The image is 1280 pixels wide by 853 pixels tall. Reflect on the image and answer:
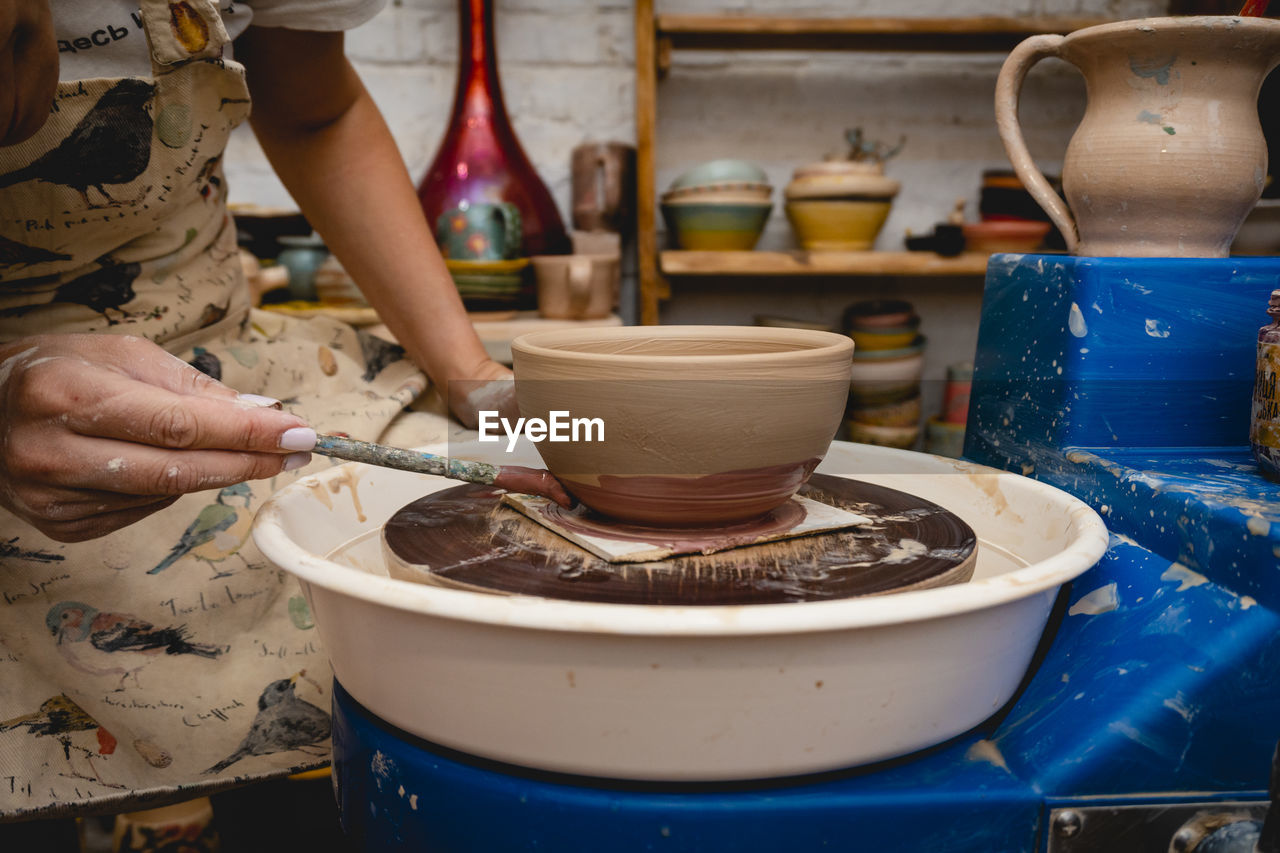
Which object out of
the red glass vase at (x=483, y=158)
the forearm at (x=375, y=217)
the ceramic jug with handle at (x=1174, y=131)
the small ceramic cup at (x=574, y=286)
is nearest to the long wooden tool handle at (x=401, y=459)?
the forearm at (x=375, y=217)

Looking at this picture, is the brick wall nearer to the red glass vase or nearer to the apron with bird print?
the red glass vase

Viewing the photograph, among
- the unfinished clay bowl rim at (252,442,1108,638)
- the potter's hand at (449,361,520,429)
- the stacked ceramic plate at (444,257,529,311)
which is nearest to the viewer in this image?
the unfinished clay bowl rim at (252,442,1108,638)

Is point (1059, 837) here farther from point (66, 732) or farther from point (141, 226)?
point (141, 226)

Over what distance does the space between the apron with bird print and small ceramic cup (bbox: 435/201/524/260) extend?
2.20 feet

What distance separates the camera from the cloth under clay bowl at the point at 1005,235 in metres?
1.62

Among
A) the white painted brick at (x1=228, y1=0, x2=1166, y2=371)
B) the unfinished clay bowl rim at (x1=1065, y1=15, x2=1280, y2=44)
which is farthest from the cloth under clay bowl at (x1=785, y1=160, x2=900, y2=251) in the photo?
the unfinished clay bowl rim at (x1=1065, y1=15, x2=1280, y2=44)

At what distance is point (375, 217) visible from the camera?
1.02 m

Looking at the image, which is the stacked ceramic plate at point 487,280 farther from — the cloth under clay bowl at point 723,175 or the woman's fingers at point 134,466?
the woman's fingers at point 134,466

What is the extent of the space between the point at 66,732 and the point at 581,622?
2.03 feet

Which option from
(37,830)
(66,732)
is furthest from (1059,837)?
(37,830)

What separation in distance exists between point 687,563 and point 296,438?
10.1 inches

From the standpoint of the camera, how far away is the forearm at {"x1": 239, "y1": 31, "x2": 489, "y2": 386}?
3.30 feet

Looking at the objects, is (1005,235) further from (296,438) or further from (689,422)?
(296,438)

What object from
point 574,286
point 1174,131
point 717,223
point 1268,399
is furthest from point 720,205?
point 1268,399
